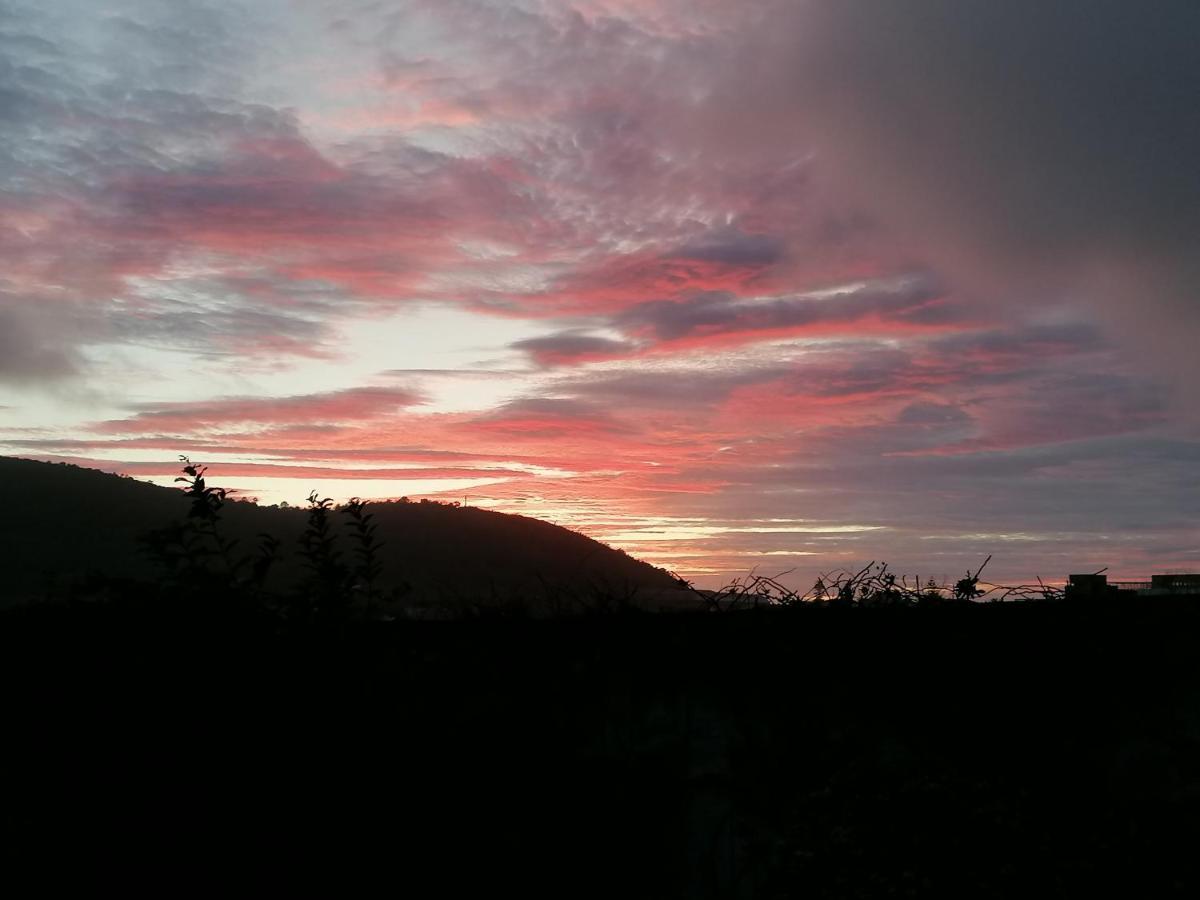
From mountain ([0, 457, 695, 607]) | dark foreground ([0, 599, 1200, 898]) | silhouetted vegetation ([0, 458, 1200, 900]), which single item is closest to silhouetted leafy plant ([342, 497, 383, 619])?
silhouetted vegetation ([0, 458, 1200, 900])

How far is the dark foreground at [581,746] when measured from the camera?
6.65 meters

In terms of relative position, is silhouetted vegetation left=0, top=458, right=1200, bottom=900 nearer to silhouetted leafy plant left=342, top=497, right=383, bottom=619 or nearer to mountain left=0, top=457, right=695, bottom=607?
silhouetted leafy plant left=342, top=497, right=383, bottom=619

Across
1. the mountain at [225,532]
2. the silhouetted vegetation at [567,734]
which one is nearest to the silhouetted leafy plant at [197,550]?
the silhouetted vegetation at [567,734]

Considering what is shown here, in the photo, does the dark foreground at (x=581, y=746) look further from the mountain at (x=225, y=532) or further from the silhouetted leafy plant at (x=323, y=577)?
the mountain at (x=225, y=532)

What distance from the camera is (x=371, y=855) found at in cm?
673

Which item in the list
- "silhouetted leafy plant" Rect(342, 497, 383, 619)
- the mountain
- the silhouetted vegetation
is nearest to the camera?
the silhouetted vegetation

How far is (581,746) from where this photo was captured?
7.30m

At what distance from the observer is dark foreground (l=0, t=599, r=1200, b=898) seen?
6652mm

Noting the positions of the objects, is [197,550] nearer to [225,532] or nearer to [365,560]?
[365,560]

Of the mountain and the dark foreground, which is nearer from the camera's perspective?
the dark foreground

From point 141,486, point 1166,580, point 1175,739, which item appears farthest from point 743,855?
point 141,486

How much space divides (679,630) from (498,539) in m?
80.5

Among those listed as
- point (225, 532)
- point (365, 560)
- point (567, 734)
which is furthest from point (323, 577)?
point (225, 532)

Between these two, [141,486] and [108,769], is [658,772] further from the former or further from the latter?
[141,486]
